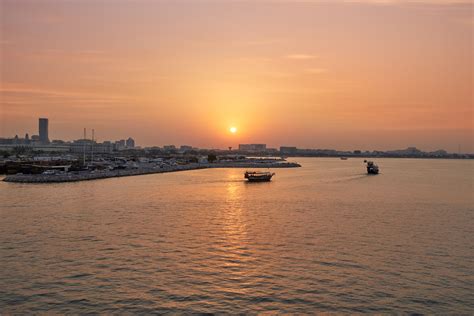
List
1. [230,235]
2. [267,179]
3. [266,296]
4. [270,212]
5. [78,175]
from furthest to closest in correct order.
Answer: [267,179] < [78,175] < [270,212] < [230,235] < [266,296]

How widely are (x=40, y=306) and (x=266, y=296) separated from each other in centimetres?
660

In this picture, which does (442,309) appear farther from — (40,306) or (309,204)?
(309,204)

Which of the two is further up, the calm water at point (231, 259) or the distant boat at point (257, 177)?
the distant boat at point (257, 177)

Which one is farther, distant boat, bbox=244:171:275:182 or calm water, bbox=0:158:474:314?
distant boat, bbox=244:171:275:182

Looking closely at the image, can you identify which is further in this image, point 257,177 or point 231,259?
point 257,177

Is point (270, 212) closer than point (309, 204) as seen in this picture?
Yes

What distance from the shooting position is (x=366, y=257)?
1741 centimetres

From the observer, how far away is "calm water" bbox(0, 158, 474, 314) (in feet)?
40.8

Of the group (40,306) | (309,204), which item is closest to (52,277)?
(40,306)

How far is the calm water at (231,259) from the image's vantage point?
40.8ft

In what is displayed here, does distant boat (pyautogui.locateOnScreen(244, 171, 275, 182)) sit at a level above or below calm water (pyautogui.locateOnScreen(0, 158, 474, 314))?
above

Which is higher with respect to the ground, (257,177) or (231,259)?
(257,177)

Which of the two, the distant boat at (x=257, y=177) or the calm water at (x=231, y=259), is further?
the distant boat at (x=257, y=177)

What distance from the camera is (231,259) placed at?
16828 millimetres
